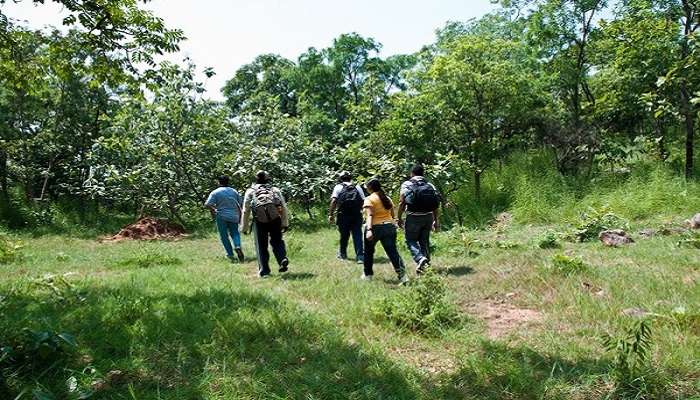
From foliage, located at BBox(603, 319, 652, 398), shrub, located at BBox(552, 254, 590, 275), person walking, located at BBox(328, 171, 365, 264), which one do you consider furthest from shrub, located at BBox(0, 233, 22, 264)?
foliage, located at BBox(603, 319, 652, 398)

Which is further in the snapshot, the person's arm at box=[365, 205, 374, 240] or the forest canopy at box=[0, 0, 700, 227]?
the forest canopy at box=[0, 0, 700, 227]

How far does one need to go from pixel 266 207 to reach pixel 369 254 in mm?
1631

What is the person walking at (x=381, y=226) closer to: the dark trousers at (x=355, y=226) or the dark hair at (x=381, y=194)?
the dark hair at (x=381, y=194)

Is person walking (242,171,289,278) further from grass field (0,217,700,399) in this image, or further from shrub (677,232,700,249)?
shrub (677,232,700,249)

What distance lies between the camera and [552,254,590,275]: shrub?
6559 millimetres

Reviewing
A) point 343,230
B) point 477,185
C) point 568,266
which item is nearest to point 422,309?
point 568,266

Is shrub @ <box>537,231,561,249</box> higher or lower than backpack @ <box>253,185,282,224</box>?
lower

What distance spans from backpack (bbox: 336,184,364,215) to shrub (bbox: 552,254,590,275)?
10.9 ft

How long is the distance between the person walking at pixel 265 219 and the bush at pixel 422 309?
2.66 m

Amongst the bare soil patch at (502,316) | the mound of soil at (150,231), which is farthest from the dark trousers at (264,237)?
the mound of soil at (150,231)

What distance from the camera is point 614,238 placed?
29.2ft

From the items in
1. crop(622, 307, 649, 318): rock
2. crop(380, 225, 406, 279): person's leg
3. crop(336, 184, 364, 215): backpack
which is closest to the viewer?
crop(622, 307, 649, 318): rock

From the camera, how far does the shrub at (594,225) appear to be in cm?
978

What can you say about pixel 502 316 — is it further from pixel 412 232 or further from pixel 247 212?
pixel 247 212
